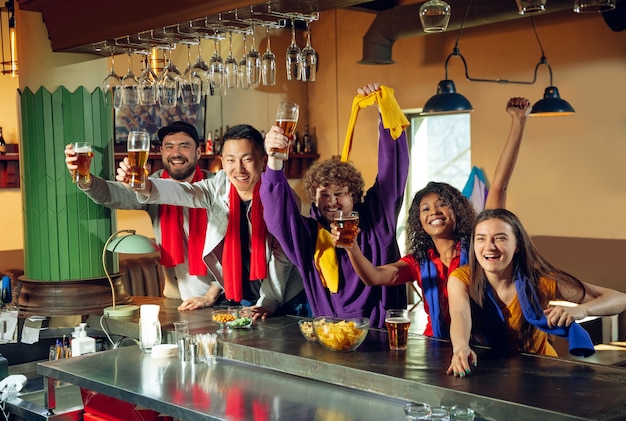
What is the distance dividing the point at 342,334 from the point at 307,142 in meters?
6.52

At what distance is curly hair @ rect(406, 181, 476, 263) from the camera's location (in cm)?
332

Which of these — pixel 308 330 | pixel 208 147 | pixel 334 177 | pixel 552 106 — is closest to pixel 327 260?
pixel 334 177

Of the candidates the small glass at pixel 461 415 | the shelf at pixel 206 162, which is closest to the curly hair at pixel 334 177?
the small glass at pixel 461 415

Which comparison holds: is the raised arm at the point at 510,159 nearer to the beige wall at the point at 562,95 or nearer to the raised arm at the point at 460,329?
the raised arm at the point at 460,329

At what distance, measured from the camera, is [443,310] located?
10.7ft

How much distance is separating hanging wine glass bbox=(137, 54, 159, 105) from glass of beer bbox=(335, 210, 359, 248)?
3.84 ft

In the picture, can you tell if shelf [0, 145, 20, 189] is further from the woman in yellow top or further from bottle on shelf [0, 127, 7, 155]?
the woman in yellow top

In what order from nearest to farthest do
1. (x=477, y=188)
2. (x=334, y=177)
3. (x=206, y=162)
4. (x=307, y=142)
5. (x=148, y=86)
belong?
(x=334, y=177) < (x=148, y=86) < (x=477, y=188) < (x=206, y=162) < (x=307, y=142)

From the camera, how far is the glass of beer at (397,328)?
2.82 m

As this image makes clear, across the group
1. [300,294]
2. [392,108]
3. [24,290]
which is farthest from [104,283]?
[392,108]

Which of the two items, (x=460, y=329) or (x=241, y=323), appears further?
(x=241, y=323)

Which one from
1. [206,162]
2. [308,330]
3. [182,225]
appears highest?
[206,162]

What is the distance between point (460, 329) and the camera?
275cm

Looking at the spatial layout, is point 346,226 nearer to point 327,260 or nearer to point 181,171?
point 327,260
